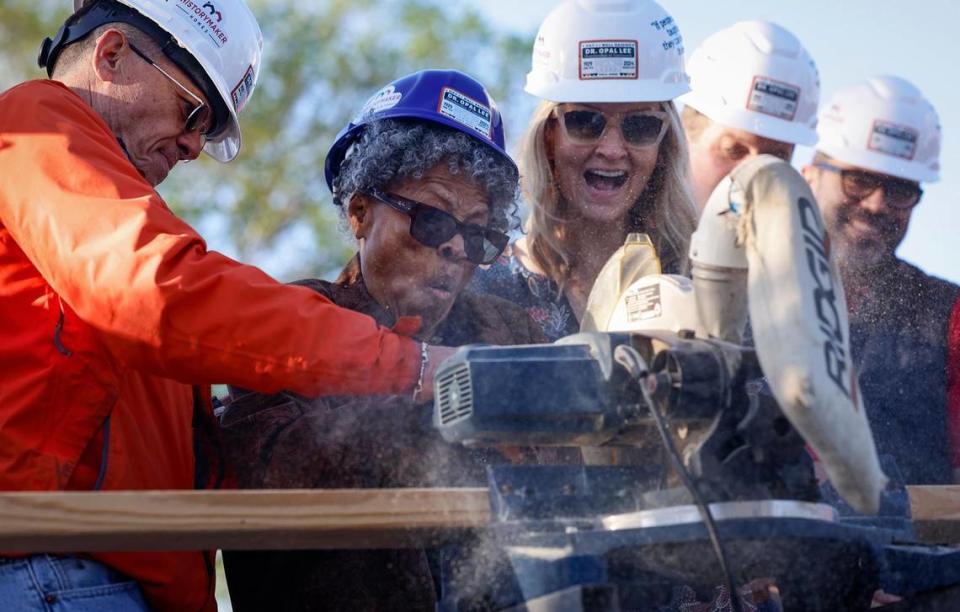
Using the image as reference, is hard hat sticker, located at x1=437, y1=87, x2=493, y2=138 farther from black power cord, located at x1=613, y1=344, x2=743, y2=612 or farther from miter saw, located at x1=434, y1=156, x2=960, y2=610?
black power cord, located at x1=613, y1=344, x2=743, y2=612

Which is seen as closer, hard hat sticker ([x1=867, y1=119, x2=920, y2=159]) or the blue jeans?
the blue jeans

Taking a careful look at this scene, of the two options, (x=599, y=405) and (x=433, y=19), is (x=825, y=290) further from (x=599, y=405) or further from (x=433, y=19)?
(x=433, y=19)

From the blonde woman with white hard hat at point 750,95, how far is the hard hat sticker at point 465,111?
5.11 feet

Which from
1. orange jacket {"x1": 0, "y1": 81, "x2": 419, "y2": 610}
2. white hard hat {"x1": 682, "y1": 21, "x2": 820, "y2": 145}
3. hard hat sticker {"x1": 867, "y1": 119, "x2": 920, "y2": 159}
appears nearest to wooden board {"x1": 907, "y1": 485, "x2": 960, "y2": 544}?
orange jacket {"x1": 0, "y1": 81, "x2": 419, "y2": 610}

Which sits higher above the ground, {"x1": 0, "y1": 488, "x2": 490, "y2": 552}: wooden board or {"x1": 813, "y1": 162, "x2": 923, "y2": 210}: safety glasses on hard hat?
{"x1": 0, "y1": 488, "x2": 490, "y2": 552}: wooden board

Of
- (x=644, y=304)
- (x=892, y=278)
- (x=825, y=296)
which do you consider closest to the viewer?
(x=825, y=296)

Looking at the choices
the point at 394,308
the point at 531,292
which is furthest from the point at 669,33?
the point at 394,308

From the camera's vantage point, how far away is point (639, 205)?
13.1ft

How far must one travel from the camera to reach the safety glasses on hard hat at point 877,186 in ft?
16.5

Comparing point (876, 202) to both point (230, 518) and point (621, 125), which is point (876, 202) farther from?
point (230, 518)

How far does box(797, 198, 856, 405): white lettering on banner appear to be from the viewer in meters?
1.77

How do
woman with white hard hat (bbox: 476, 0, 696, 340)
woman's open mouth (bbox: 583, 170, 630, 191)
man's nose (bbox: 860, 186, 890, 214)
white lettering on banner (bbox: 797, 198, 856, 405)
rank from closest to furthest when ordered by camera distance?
white lettering on banner (bbox: 797, 198, 856, 405) → woman with white hard hat (bbox: 476, 0, 696, 340) → woman's open mouth (bbox: 583, 170, 630, 191) → man's nose (bbox: 860, 186, 890, 214)

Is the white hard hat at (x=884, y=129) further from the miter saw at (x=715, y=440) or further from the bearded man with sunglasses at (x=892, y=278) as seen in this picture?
the miter saw at (x=715, y=440)

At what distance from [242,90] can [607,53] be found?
62.2 inches
